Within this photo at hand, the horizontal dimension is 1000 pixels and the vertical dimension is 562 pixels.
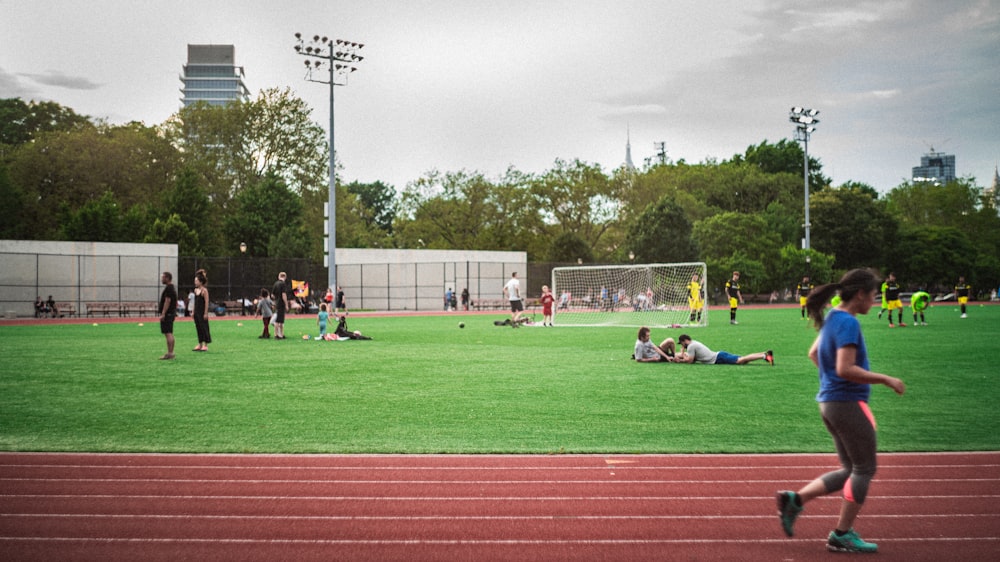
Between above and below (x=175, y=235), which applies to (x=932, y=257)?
below

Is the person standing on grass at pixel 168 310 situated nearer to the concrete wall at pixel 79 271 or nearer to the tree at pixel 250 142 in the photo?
the concrete wall at pixel 79 271

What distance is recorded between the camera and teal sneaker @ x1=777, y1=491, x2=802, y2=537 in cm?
448

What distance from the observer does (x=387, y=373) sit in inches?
515

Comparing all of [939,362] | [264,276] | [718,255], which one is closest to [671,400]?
[939,362]

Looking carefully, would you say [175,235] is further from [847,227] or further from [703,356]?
[847,227]

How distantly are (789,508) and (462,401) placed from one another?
602cm

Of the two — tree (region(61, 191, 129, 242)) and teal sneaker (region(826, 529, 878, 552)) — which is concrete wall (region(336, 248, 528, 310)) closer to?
tree (region(61, 191, 129, 242))

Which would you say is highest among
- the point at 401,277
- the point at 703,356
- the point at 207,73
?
the point at 207,73

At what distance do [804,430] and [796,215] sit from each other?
2451 inches

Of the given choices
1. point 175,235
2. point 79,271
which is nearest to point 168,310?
point 79,271

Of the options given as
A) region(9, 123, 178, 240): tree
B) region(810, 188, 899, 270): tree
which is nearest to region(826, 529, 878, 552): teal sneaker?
region(9, 123, 178, 240): tree

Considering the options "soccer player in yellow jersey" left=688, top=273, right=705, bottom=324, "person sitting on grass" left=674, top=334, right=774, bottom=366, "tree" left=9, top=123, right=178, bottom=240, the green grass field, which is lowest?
the green grass field

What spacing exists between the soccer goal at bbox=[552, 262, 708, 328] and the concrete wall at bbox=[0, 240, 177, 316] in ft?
74.0

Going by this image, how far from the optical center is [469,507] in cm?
545
